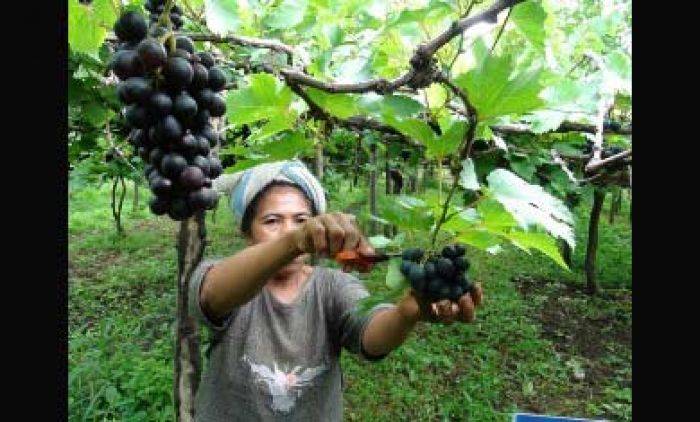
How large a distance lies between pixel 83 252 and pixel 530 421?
11351 millimetres

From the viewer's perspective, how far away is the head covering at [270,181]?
6.15 ft

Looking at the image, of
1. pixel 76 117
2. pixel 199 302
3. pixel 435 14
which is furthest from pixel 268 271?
pixel 76 117

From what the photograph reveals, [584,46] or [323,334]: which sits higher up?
[584,46]

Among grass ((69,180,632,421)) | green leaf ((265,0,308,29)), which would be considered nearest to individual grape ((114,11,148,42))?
green leaf ((265,0,308,29))

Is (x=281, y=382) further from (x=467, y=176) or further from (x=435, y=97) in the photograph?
(x=467, y=176)

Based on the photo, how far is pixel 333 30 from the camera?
1.72 meters

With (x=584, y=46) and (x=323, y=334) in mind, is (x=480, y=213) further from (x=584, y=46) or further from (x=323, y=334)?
(x=584, y=46)

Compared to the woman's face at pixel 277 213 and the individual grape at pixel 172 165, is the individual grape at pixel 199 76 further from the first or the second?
the woman's face at pixel 277 213

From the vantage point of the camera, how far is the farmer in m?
1.87

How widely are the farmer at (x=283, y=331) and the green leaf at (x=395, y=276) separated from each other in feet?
1.91

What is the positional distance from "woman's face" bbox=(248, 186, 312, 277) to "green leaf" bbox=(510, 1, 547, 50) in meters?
0.97

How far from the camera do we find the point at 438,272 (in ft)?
3.55

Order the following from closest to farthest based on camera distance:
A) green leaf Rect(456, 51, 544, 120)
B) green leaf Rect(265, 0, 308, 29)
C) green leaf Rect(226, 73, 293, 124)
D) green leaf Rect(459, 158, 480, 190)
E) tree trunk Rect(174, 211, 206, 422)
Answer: green leaf Rect(456, 51, 544, 120) → green leaf Rect(459, 158, 480, 190) → green leaf Rect(226, 73, 293, 124) → green leaf Rect(265, 0, 308, 29) → tree trunk Rect(174, 211, 206, 422)

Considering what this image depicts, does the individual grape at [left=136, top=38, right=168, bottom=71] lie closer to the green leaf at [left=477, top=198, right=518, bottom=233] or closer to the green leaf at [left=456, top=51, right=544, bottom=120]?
the green leaf at [left=456, top=51, right=544, bottom=120]
